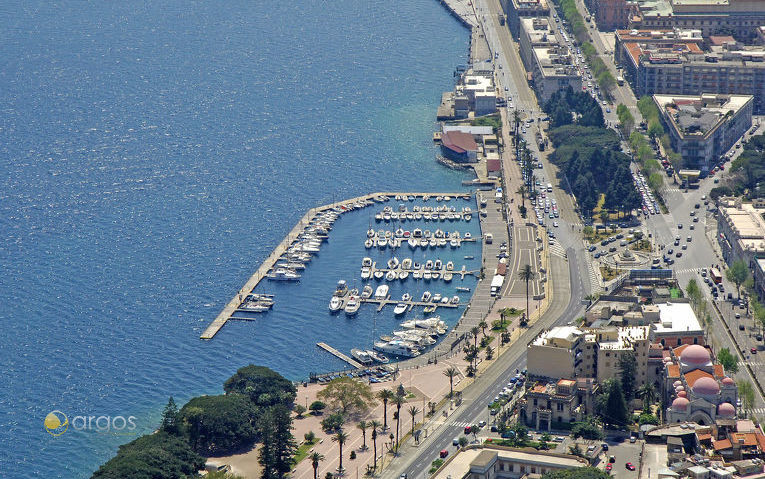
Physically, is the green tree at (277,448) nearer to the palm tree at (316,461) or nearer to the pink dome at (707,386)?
the palm tree at (316,461)

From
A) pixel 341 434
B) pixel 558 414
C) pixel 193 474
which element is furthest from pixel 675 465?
pixel 193 474

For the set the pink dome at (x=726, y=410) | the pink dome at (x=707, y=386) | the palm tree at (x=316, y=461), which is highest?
the pink dome at (x=707, y=386)

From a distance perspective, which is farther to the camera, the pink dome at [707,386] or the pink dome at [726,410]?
the pink dome at [707,386]

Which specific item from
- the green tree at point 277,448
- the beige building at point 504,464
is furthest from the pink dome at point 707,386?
the green tree at point 277,448

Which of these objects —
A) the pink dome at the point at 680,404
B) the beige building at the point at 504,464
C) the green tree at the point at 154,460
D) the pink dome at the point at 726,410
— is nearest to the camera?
the beige building at the point at 504,464

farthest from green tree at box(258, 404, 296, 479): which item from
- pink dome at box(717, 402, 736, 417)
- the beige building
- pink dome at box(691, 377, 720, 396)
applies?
pink dome at box(717, 402, 736, 417)

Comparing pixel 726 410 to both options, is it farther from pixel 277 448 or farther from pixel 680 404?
pixel 277 448
